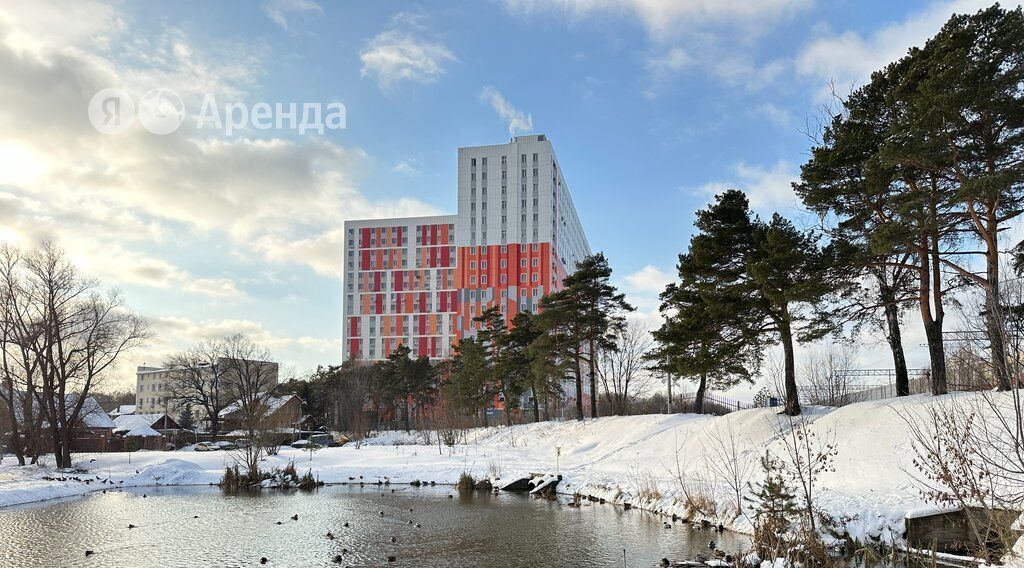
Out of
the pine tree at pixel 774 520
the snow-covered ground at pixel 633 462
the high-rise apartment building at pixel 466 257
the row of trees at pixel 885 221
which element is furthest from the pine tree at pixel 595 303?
the high-rise apartment building at pixel 466 257

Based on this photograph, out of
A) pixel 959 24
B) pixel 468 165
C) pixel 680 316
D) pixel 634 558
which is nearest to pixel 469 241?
pixel 468 165

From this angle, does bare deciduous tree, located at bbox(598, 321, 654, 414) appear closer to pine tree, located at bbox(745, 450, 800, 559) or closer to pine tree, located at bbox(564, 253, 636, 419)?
pine tree, located at bbox(564, 253, 636, 419)

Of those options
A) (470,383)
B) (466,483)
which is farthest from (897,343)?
(470,383)

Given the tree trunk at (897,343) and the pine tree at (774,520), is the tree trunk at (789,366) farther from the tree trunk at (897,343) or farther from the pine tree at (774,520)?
the pine tree at (774,520)

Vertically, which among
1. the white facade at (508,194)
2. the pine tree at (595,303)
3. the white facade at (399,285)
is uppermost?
the white facade at (508,194)

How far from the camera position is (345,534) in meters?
15.7

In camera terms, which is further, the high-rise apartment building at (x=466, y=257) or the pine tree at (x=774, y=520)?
the high-rise apartment building at (x=466, y=257)

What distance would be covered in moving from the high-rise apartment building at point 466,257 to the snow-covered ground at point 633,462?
201 ft

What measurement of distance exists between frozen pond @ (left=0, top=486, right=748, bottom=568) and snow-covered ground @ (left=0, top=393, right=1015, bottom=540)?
2.15 meters

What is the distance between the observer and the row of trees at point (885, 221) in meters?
19.2

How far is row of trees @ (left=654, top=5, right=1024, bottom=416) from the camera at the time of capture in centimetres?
1925

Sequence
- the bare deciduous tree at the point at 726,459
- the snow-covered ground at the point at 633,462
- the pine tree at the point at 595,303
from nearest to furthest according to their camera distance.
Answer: the snow-covered ground at the point at 633,462 < the bare deciduous tree at the point at 726,459 < the pine tree at the point at 595,303

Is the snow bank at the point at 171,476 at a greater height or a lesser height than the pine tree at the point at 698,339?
lesser

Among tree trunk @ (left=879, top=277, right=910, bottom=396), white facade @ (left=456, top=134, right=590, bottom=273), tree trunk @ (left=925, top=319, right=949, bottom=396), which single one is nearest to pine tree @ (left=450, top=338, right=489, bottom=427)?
tree trunk @ (left=879, top=277, right=910, bottom=396)
